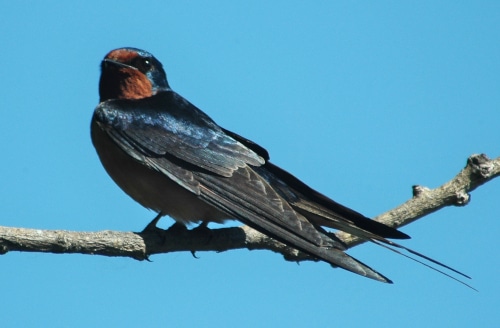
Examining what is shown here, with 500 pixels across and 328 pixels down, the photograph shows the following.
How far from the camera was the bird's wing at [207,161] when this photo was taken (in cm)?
403

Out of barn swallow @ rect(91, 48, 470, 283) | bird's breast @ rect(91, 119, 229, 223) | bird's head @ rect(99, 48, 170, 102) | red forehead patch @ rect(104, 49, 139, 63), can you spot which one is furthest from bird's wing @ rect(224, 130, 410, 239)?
red forehead patch @ rect(104, 49, 139, 63)

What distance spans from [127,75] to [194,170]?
36.6 inches

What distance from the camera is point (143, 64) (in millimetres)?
5328

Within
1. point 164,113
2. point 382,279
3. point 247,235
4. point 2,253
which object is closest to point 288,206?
point 247,235

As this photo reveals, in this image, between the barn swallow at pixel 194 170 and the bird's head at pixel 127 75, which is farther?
the bird's head at pixel 127 75

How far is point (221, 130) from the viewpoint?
5.09m

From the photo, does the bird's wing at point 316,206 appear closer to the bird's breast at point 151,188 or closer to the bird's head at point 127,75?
the bird's breast at point 151,188

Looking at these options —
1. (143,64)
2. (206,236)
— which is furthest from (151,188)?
(143,64)

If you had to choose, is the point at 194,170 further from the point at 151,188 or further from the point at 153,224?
the point at 153,224

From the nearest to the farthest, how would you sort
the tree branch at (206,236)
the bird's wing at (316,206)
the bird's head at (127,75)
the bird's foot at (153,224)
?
the tree branch at (206,236)
the bird's wing at (316,206)
the bird's foot at (153,224)
the bird's head at (127,75)

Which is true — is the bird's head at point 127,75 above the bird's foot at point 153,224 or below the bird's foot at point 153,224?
above

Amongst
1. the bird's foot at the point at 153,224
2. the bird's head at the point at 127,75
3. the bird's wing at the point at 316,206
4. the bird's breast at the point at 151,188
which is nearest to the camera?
the bird's wing at the point at 316,206

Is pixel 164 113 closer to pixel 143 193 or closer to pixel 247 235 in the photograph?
pixel 143 193

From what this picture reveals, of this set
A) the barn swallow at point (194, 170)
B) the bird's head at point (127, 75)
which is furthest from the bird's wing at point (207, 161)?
the bird's head at point (127, 75)
